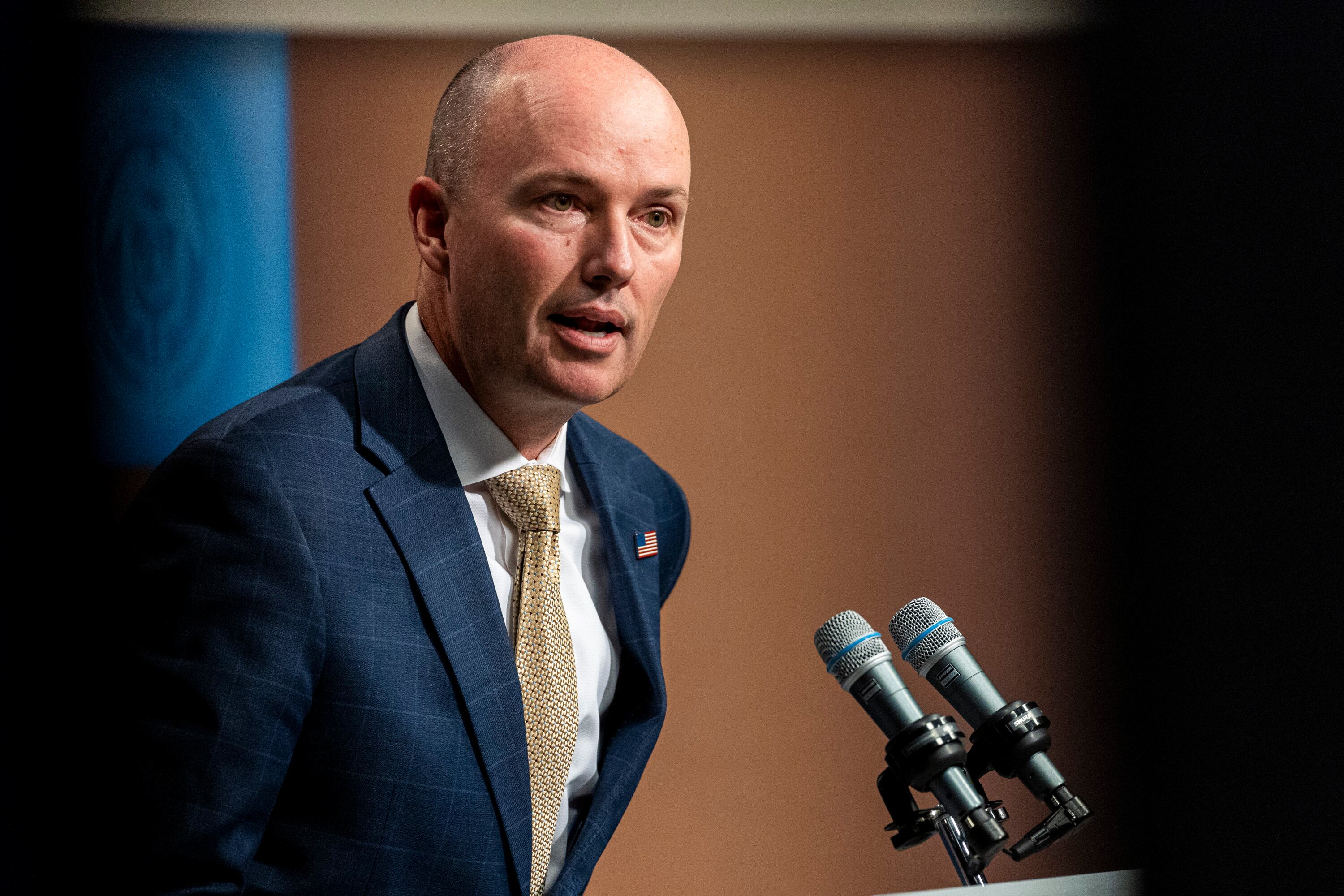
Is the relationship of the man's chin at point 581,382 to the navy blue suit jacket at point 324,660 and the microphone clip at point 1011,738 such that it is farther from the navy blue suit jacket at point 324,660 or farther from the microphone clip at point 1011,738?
the microphone clip at point 1011,738

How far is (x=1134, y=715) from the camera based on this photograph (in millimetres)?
2498

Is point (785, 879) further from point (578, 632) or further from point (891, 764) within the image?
point (891, 764)

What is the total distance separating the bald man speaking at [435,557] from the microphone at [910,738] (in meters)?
0.39

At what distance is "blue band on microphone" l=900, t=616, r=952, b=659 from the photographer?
3.90 ft

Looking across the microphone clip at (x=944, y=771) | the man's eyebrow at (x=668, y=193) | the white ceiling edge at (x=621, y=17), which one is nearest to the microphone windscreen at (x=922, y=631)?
the microphone clip at (x=944, y=771)

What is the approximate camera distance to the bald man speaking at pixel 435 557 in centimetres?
110

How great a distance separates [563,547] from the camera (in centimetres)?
151

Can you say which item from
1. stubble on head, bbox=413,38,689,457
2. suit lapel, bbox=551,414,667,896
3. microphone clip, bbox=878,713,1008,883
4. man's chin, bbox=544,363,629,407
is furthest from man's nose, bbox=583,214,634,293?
microphone clip, bbox=878,713,1008,883

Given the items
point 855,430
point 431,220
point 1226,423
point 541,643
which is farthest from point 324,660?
point 1226,423

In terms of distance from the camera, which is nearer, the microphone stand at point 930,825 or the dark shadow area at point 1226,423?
the microphone stand at point 930,825

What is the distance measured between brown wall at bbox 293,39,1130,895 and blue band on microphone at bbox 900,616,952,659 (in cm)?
125

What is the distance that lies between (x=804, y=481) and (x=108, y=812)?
1672 millimetres

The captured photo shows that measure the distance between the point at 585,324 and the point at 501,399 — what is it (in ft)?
0.49

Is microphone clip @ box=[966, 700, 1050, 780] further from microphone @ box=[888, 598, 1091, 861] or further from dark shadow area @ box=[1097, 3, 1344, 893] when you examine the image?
dark shadow area @ box=[1097, 3, 1344, 893]
